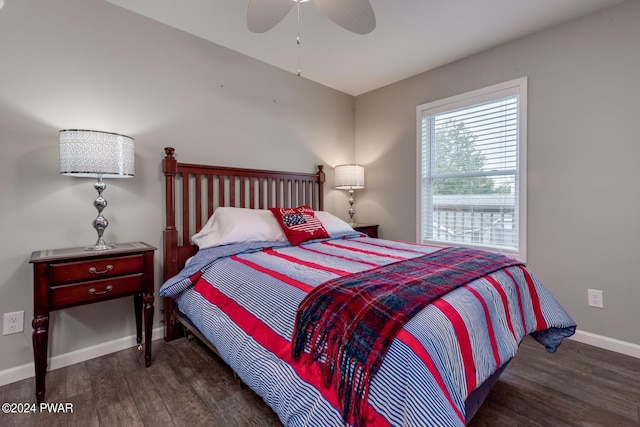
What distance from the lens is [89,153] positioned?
171 cm

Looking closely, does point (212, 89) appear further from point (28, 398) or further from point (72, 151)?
point (28, 398)

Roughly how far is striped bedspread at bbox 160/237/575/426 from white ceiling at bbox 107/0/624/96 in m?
1.73

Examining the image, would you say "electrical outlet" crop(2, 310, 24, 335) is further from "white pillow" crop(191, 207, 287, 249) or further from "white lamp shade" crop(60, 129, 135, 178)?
"white pillow" crop(191, 207, 287, 249)

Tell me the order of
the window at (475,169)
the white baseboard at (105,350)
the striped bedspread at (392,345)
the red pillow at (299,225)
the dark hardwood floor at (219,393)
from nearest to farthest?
the striped bedspread at (392,345) → the dark hardwood floor at (219,393) → the white baseboard at (105,350) → the red pillow at (299,225) → the window at (475,169)

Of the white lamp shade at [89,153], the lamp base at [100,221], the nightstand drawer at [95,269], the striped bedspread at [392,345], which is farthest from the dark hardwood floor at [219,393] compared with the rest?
the white lamp shade at [89,153]

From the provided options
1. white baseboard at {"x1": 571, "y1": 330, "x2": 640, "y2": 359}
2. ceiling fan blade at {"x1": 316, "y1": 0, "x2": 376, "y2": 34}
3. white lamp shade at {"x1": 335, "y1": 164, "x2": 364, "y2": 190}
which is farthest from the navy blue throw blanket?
white lamp shade at {"x1": 335, "y1": 164, "x2": 364, "y2": 190}

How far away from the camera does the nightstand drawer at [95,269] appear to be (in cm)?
161

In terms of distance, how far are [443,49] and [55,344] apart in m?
3.77

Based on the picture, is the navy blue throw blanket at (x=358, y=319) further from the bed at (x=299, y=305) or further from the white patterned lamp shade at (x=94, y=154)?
the white patterned lamp shade at (x=94, y=154)

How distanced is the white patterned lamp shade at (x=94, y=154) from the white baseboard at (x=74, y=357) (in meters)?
0.77

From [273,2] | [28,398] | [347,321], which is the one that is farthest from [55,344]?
[273,2]

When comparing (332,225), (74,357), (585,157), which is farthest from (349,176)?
(74,357)

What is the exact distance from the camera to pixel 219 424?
1399 millimetres

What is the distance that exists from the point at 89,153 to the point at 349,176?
7.83 feet
